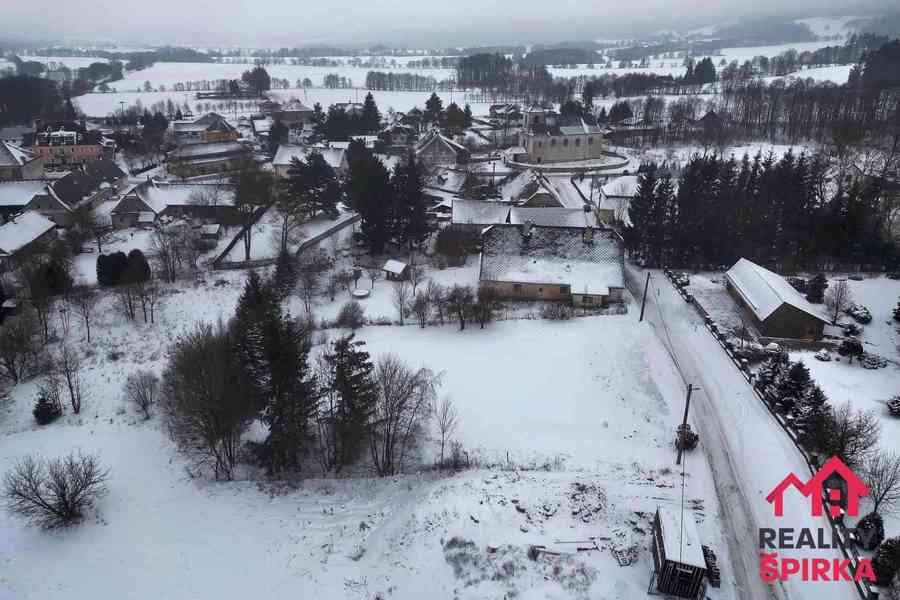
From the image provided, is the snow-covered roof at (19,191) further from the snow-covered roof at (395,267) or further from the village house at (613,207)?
the village house at (613,207)

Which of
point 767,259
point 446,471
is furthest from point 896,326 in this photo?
point 446,471

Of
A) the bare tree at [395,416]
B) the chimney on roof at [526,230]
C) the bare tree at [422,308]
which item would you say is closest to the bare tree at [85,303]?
the bare tree at [422,308]

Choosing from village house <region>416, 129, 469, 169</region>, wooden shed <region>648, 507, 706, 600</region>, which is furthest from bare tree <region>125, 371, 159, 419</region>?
village house <region>416, 129, 469, 169</region>

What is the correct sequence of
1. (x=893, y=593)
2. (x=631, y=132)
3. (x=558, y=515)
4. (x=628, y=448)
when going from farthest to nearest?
(x=631, y=132), (x=628, y=448), (x=558, y=515), (x=893, y=593)

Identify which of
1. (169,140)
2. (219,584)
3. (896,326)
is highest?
(169,140)

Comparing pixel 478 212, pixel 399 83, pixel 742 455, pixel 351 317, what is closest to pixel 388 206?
pixel 478 212

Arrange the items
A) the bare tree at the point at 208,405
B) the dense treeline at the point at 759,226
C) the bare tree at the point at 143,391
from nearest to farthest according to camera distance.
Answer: the bare tree at the point at 208,405
the bare tree at the point at 143,391
the dense treeline at the point at 759,226

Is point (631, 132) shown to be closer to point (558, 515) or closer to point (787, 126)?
point (787, 126)
